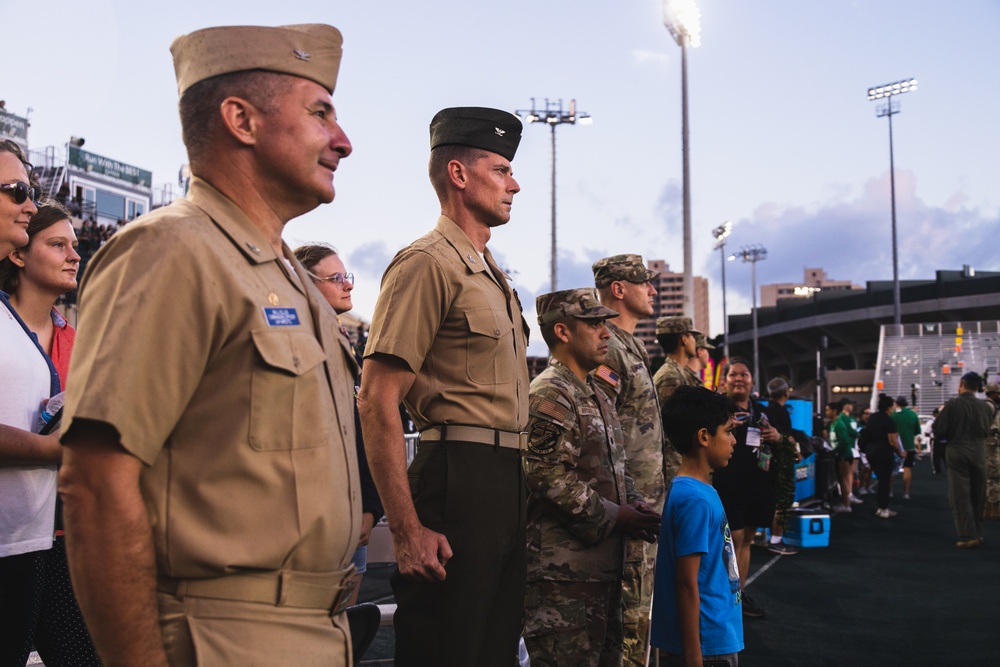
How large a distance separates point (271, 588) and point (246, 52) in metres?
0.96

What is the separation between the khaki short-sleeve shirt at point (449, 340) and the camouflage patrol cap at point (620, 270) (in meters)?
2.57

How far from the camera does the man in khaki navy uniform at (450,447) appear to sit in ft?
8.82

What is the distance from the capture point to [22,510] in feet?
8.04

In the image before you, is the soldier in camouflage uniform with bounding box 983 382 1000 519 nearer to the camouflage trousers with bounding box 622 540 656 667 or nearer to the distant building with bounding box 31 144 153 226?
the camouflage trousers with bounding box 622 540 656 667

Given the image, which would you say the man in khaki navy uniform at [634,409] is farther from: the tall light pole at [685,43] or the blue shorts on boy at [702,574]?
the tall light pole at [685,43]

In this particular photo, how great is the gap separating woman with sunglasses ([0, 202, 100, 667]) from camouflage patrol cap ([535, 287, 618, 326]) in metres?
2.08

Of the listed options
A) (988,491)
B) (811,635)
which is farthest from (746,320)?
(811,635)

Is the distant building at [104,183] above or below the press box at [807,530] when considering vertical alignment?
above

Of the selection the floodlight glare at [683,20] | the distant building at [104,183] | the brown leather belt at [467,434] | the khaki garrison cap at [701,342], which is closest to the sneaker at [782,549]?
the khaki garrison cap at [701,342]

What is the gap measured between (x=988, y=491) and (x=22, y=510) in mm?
15142

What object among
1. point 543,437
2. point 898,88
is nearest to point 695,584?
point 543,437

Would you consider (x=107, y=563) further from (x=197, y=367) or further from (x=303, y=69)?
(x=303, y=69)

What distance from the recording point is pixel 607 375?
193 inches

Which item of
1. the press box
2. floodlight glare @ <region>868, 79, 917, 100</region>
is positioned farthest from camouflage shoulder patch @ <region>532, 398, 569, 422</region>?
floodlight glare @ <region>868, 79, 917, 100</region>
